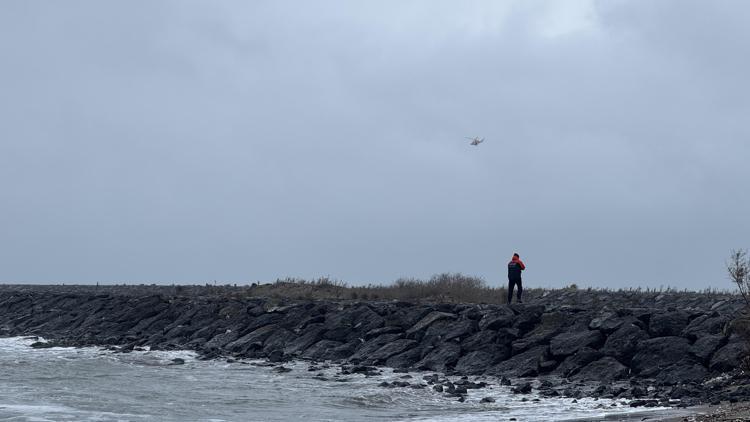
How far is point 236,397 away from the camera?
1992cm

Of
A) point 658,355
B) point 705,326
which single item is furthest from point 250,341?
point 705,326

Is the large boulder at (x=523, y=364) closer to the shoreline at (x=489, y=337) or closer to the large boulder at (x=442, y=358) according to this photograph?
the shoreline at (x=489, y=337)

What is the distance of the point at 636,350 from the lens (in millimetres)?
21234

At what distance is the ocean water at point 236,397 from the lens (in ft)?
55.2

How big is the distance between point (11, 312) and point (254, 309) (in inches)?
785

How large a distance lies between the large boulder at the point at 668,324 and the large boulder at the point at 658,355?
0.57 meters

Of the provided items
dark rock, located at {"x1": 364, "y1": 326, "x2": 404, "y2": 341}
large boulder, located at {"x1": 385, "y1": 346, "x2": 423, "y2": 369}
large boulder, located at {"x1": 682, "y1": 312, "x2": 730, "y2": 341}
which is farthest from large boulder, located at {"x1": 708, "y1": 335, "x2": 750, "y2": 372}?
dark rock, located at {"x1": 364, "y1": 326, "x2": 404, "y2": 341}

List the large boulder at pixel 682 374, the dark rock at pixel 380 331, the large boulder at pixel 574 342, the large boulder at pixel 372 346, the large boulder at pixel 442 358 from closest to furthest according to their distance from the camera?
the large boulder at pixel 682 374 → the large boulder at pixel 574 342 → the large boulder at pixel 442 358 → the large boulder at pixel 372 346 → the dark rock at pixel 380 331

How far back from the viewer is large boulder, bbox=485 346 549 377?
2198cm

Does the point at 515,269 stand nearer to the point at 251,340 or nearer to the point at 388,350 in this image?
the point at 388,350

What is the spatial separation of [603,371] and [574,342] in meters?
1.75

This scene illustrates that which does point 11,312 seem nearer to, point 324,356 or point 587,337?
point 324,356

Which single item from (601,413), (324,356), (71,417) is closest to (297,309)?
(324,356)

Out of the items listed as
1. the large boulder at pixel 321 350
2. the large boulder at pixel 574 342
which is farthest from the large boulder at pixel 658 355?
the large boulder at pixel 321 350
